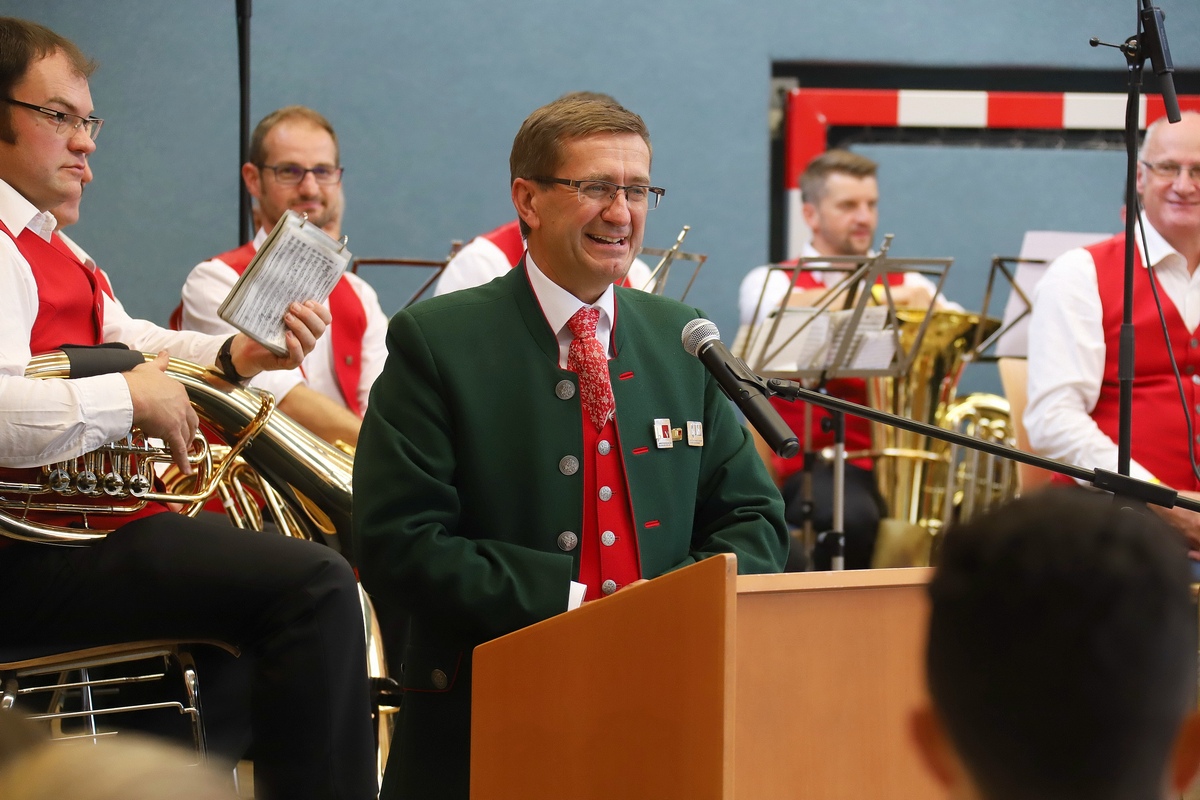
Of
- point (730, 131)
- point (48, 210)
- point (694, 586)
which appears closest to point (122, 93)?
point (730, 131)

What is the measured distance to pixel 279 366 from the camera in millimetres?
2326

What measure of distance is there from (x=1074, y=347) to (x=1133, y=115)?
966 mm

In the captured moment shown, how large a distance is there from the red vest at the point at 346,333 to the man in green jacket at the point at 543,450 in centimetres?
151

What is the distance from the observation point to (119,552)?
1.97 m

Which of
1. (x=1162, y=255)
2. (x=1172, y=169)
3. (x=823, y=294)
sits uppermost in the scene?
(x=1172, y=169)

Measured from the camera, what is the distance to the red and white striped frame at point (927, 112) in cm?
515

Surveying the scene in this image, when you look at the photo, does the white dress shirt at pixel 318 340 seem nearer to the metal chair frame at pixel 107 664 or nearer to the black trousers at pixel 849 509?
the metal chair frame at pixel 107 664

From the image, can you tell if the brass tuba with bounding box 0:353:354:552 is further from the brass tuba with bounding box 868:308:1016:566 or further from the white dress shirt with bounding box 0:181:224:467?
the brass tuba with bounding box 868:308:1016:566

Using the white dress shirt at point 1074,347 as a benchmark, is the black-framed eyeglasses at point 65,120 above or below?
above

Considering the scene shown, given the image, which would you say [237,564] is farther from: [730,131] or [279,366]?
[730,131]

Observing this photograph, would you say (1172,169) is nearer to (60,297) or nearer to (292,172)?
(292,172)

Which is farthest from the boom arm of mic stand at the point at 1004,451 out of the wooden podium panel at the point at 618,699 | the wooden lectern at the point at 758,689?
the wooden podium panel at the point at 618,699

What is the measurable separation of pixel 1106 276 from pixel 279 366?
6.94 ft

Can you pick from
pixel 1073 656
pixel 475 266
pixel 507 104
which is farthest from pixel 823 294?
pixel 1073 656
